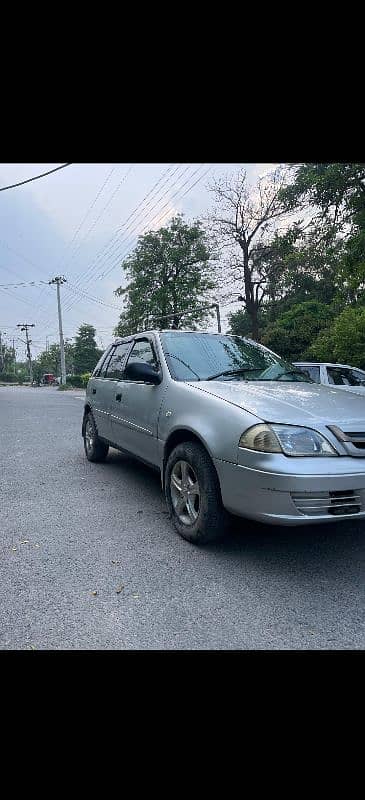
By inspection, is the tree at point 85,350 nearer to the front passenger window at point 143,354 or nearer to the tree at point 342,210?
the tree at point 342,210

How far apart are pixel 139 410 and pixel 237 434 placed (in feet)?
5.41

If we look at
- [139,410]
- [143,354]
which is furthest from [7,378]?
[139,410]

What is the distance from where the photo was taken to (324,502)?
283 centimetres

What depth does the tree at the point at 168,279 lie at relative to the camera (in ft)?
116

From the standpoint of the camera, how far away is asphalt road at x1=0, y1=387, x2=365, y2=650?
2357mm

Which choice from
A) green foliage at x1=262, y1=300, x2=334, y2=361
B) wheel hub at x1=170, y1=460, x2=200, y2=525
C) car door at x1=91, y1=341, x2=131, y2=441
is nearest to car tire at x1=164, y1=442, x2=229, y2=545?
wheel hub at x1=170, y1=460, x2=200, y2=525

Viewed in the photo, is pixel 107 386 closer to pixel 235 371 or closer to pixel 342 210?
pixel 235 371

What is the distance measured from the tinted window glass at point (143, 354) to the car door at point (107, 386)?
0.88ft

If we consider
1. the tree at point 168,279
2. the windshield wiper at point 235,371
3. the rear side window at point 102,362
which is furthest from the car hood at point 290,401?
the tree at point 168,279

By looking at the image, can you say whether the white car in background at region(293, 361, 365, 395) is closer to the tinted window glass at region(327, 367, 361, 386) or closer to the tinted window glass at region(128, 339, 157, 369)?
the tinted window glass at region(327, 367, 361, 386)
